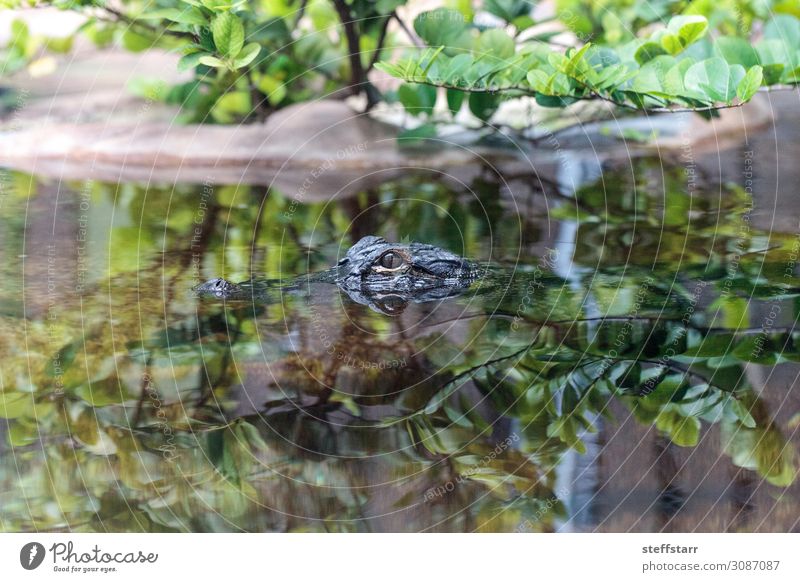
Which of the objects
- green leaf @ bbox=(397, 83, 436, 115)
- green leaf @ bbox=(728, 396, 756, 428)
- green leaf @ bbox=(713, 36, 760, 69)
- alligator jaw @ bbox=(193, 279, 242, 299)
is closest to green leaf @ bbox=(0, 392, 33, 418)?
alligator jaw @ bbox=(193, 279, 242, 299)

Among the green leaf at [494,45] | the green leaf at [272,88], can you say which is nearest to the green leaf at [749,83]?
the green leaf at [494,45]

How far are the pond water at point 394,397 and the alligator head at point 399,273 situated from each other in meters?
0.02

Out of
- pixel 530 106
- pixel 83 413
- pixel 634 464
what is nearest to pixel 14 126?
pixel 83 413

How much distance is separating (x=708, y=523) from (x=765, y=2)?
0.67m

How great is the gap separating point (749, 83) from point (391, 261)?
47cm

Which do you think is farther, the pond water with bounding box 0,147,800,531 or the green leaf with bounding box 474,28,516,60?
the green leaf with bounding box 474,28,516,60

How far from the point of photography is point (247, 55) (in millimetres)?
1028

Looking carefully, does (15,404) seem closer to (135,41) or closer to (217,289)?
(217,289)

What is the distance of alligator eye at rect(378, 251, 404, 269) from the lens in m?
1.01

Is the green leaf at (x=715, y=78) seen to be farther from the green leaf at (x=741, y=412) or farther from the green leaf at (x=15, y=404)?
the green leaf at (x=15, y=404)

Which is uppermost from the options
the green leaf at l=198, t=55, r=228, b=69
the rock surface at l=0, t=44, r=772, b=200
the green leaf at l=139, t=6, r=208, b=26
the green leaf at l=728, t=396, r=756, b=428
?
the green leaf at l=139, t=6, r=208, b=26

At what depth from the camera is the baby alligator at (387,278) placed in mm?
981

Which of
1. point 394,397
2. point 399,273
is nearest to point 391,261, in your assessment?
point 399,273

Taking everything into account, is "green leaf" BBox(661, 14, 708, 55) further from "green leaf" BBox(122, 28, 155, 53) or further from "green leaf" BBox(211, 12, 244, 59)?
"green leaf" BBox(122, 28, 155, 53)
